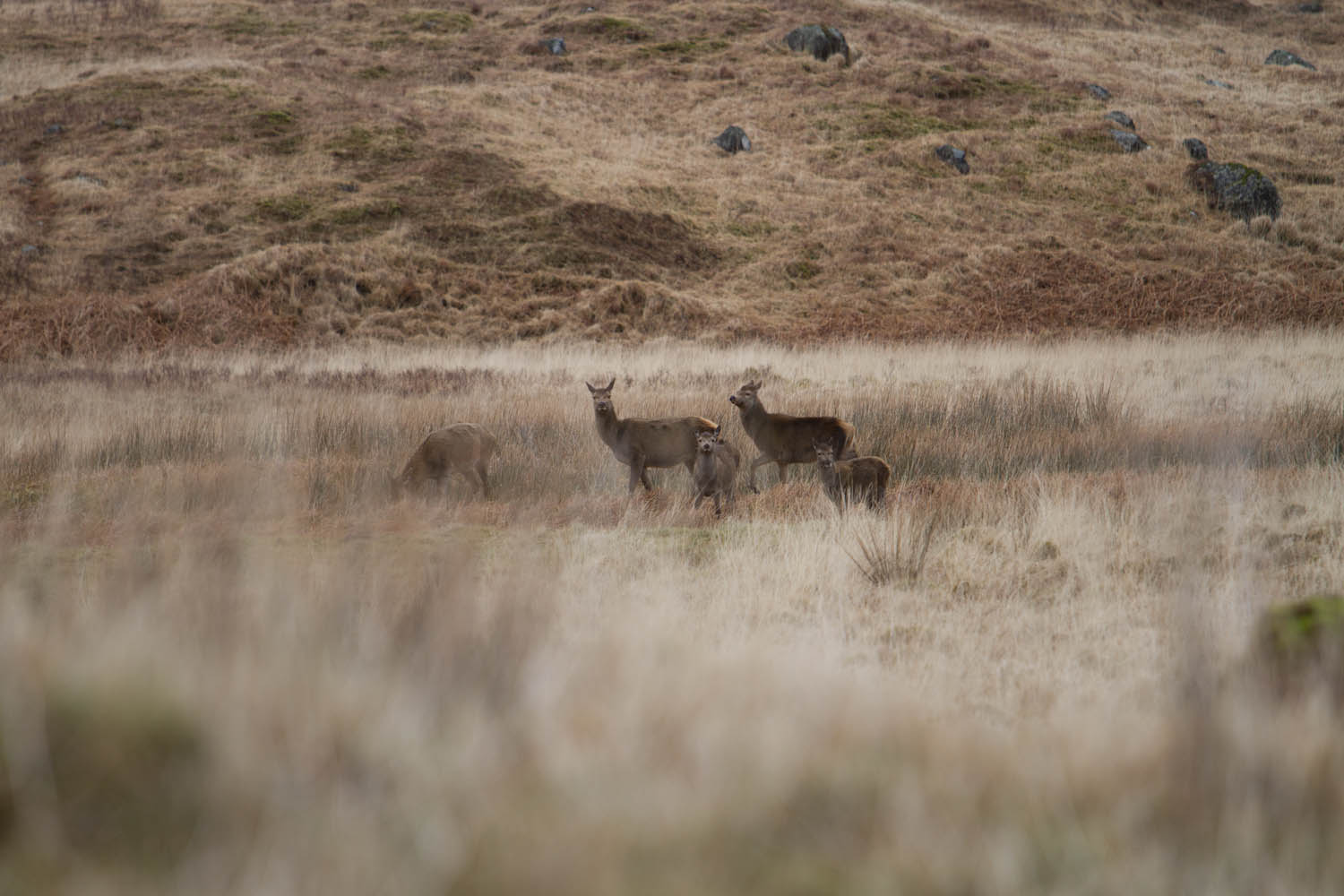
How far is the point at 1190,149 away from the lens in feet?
146

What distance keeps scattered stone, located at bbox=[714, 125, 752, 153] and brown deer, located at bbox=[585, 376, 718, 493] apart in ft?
127

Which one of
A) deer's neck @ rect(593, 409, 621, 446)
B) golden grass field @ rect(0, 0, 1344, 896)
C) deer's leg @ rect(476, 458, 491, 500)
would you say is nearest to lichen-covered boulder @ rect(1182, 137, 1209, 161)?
golden grass field @ rect(0, 0, 1344, 896)

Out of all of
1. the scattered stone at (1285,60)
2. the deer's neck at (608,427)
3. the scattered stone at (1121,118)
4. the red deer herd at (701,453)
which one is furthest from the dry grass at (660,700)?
the scattered stone at (1285,60)

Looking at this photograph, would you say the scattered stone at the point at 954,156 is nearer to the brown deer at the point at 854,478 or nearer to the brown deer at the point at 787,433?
the brown deer at the point at 787,433

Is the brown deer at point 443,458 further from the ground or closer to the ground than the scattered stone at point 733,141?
closer to the ground

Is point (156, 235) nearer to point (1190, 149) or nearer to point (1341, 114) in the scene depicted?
point (1190, 149)

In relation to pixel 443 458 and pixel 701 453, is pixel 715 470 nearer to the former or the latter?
pixel 701 453

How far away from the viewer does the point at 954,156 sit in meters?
44.1

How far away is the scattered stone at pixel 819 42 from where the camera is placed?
5406cm

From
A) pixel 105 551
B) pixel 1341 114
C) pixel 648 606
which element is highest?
pixel 1341 114

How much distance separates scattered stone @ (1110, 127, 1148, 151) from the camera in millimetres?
44750

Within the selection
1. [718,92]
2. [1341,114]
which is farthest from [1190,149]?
[718,92]

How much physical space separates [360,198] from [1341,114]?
49.5 m

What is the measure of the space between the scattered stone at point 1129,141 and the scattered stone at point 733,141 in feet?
56.5
